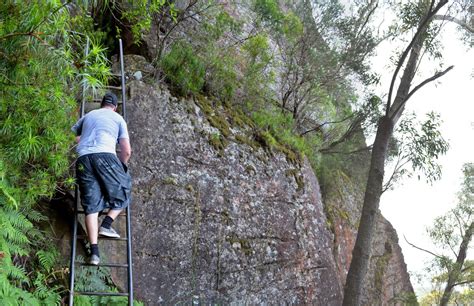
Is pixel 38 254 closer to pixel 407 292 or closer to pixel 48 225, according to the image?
pixel 48 225

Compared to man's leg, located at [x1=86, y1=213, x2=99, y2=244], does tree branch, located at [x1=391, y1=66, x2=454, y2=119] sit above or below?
above

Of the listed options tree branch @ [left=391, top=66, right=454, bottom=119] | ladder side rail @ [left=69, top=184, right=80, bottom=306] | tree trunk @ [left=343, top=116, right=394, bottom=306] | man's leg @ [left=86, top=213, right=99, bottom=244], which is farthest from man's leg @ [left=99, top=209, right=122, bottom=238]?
tree branch @ [left=391, top=66, right=454, bottom=119]

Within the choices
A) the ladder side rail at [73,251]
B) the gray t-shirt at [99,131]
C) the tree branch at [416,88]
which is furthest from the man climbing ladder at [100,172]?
the tree branch at [416,88]

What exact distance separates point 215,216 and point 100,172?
2.70 metres

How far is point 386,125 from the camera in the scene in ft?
30.9

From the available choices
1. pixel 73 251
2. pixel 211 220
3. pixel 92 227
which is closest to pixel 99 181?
pixel 92 227

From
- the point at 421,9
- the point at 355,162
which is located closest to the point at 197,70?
the point at 421,9

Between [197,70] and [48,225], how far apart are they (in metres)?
4.22

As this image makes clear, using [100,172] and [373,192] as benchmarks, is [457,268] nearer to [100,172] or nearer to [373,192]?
[373,192]

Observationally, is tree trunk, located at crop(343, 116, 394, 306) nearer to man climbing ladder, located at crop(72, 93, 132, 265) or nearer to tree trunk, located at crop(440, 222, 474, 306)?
man climbing ladder, located at crop(72, 93, 132, 265)

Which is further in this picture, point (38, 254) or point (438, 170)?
point (438, 170)

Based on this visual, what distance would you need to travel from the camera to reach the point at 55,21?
13.2 ft

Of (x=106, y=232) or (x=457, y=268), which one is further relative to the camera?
(x=457, y=268)

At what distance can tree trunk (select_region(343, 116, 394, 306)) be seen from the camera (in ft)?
27.7
